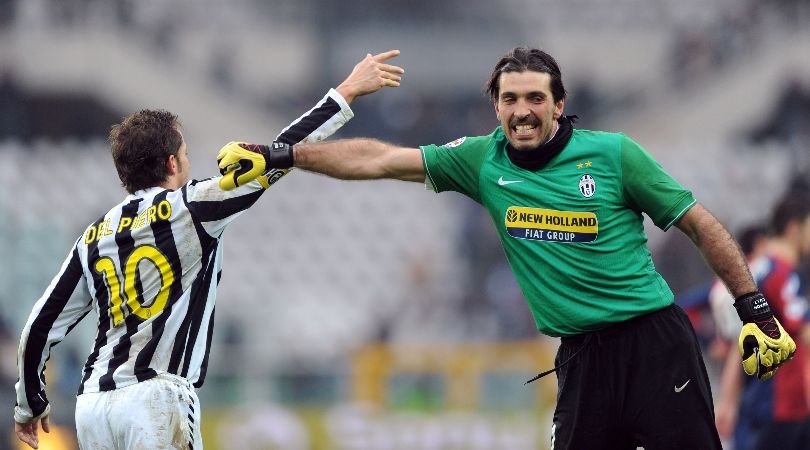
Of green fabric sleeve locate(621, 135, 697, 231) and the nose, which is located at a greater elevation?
the nose

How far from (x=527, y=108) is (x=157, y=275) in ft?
5.35

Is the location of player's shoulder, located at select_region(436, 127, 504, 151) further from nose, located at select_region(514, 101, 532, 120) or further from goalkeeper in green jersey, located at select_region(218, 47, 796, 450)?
nose, located at select_region(514, 101, 532, 120)

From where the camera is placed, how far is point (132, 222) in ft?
17.1

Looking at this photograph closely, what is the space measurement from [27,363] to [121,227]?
2.44 ft

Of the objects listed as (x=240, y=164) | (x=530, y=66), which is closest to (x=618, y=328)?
Answer: (x=530, y=66)

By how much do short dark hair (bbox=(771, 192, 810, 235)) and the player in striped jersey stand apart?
3.79 m

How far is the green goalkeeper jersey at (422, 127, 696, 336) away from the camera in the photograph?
5.28 meters

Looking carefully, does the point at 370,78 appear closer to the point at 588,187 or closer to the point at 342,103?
the point at 342,103

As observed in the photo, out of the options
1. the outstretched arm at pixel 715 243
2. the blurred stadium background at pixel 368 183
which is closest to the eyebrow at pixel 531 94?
the outstretched arm at pixel 715 243

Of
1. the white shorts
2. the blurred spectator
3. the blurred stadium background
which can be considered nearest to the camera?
the white shorts

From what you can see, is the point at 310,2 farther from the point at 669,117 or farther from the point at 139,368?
the point at 139,368

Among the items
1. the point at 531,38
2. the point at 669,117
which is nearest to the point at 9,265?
the point at 531,38

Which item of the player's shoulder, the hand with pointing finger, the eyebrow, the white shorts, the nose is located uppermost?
the hand with pointing finger

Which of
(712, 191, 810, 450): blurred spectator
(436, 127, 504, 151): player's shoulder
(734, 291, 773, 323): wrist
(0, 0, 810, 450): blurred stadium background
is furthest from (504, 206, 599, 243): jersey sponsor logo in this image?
(0, 0, 810, 450): blurred stadium background
